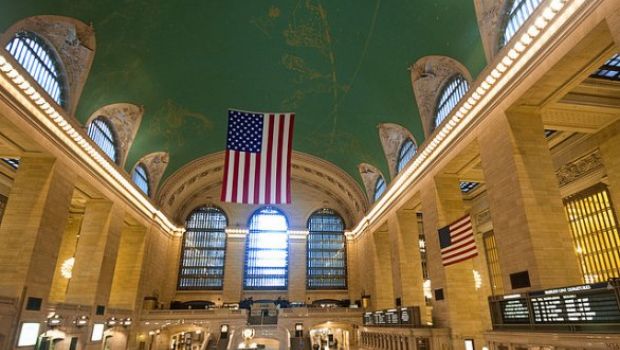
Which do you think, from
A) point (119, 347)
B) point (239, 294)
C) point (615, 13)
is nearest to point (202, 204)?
point (239, 294)

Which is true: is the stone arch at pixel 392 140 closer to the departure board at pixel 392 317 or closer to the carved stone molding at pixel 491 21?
the departure board at pixel 392 317

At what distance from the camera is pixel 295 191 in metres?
32.6

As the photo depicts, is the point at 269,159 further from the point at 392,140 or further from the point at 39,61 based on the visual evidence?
the point at 392,140

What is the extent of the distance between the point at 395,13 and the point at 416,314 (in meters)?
12.1

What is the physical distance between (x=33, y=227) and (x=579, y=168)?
21768mm

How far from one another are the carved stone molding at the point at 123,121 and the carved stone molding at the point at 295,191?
6428 mm

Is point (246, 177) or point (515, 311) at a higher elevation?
point (246, 177)

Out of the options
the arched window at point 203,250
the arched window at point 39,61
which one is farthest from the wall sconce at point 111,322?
the arched window at point 39,61

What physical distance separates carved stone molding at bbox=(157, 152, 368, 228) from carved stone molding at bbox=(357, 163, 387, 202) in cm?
118

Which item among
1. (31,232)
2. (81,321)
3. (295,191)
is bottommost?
(81,321)

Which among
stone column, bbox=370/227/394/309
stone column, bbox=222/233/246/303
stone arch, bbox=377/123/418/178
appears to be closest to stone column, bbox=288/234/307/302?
stone column, bbox=222/233/246/303

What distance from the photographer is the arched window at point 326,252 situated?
3116 centimetres

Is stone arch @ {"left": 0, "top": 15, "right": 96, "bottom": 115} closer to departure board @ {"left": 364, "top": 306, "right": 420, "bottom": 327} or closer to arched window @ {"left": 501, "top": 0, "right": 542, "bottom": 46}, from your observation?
arched window @ {"left": 501, "top": 0, "right": 542, "bottom": 46}

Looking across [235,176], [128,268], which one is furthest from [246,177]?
[128,268]
